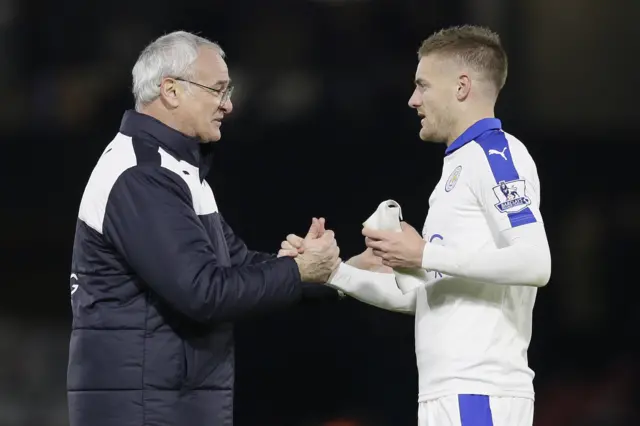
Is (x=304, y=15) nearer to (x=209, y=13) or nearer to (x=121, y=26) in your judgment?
(x=209, y=13)

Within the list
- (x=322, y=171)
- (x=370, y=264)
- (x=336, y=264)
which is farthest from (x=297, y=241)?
(x=322, y=171)

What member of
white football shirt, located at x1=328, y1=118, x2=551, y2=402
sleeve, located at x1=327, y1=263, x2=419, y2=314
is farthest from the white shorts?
sleeve, located at x1=327, y1=263, x2=419, y2=314

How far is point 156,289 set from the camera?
230 cm

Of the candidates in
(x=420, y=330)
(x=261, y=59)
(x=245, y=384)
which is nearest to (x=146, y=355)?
(x=420, y=330)

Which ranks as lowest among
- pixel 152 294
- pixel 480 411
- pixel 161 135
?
pixel 480 411

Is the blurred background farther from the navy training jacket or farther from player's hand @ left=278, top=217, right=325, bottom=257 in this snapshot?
the navy training jacket

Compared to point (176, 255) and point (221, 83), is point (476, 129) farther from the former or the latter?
point (176, 255)

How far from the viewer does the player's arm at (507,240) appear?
2234 millimetres

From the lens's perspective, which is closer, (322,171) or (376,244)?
(376,244)

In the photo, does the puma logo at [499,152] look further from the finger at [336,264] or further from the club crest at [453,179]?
the finger at [336,264]

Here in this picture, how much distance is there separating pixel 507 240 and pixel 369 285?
0.52m

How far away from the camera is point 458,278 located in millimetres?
2406

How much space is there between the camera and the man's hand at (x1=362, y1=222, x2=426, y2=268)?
2.32 metres
